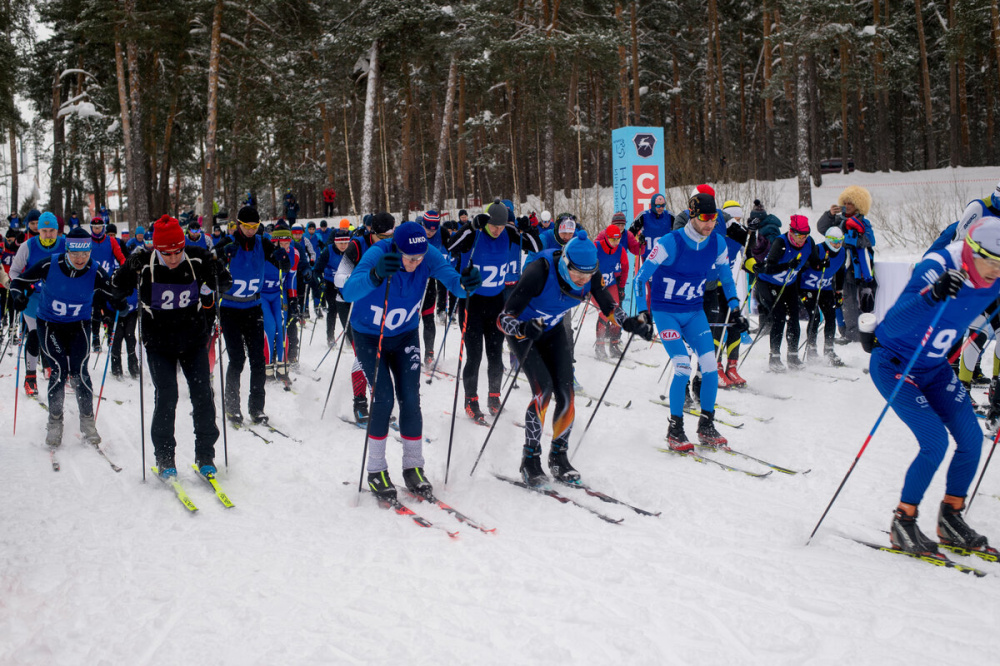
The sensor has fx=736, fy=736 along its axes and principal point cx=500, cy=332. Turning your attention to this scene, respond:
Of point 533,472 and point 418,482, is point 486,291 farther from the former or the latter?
point 418,482

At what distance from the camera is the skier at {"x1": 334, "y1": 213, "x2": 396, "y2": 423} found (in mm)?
5691

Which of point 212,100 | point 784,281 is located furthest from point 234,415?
point 212,100

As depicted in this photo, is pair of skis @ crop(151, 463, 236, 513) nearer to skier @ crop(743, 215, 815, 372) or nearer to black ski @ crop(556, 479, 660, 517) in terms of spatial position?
black ski @ crop(556, 479, 660, 517)

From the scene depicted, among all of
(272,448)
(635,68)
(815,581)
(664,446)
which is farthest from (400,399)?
(635,68)

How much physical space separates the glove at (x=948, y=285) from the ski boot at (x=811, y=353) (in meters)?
6.09

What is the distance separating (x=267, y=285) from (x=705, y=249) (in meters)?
4.84

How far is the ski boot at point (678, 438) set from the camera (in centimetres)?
597

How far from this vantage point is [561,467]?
5.35 metres

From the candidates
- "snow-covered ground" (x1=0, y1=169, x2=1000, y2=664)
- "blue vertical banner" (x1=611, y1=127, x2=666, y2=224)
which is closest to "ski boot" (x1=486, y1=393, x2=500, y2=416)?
"snow-covered ground" (x1=0, y1=169, x2=1000, y2=664)

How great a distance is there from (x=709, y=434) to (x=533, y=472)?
5.60 ft

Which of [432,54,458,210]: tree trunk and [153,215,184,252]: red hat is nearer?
[153,215,184,252]: red hat

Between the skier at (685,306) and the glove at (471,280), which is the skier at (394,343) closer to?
the glove at (471,280)

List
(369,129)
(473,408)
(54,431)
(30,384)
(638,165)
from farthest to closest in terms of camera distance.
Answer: (369,129) → (638,165) → (30,384) → (473,408) → (54,431)

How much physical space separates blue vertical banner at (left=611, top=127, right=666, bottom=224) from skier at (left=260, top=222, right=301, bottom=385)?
537 cm
